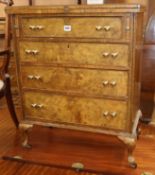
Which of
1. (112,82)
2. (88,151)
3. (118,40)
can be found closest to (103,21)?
(118,40)

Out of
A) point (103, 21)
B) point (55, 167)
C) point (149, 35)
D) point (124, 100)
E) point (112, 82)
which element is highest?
point (103, 21)

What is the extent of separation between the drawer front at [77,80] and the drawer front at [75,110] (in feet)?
0.22

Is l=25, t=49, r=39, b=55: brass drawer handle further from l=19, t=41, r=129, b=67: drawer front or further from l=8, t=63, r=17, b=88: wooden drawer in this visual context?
l=8, t=63, r=17, b=88: wooden drawer

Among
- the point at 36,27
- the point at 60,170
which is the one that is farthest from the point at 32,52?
the point at 60,170

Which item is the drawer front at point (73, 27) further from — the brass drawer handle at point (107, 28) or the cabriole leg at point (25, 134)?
the cabriole leg at point (25, 134)

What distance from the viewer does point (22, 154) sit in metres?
2.02

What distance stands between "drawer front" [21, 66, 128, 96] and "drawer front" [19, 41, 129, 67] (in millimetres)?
61

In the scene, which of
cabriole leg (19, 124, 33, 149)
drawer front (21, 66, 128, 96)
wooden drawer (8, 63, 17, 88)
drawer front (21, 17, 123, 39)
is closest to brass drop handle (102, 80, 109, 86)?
drawer front (21, 66, 128, 96)

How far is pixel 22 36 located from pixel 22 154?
2.96ft

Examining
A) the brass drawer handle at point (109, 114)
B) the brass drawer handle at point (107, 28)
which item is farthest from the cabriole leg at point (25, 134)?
the brass drawer handle at point (107, 28)

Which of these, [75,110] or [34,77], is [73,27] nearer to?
[34,77]

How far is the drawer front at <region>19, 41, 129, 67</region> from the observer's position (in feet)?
5.38

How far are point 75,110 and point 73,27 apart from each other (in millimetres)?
584

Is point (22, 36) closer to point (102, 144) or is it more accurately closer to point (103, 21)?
point (103, 21)
